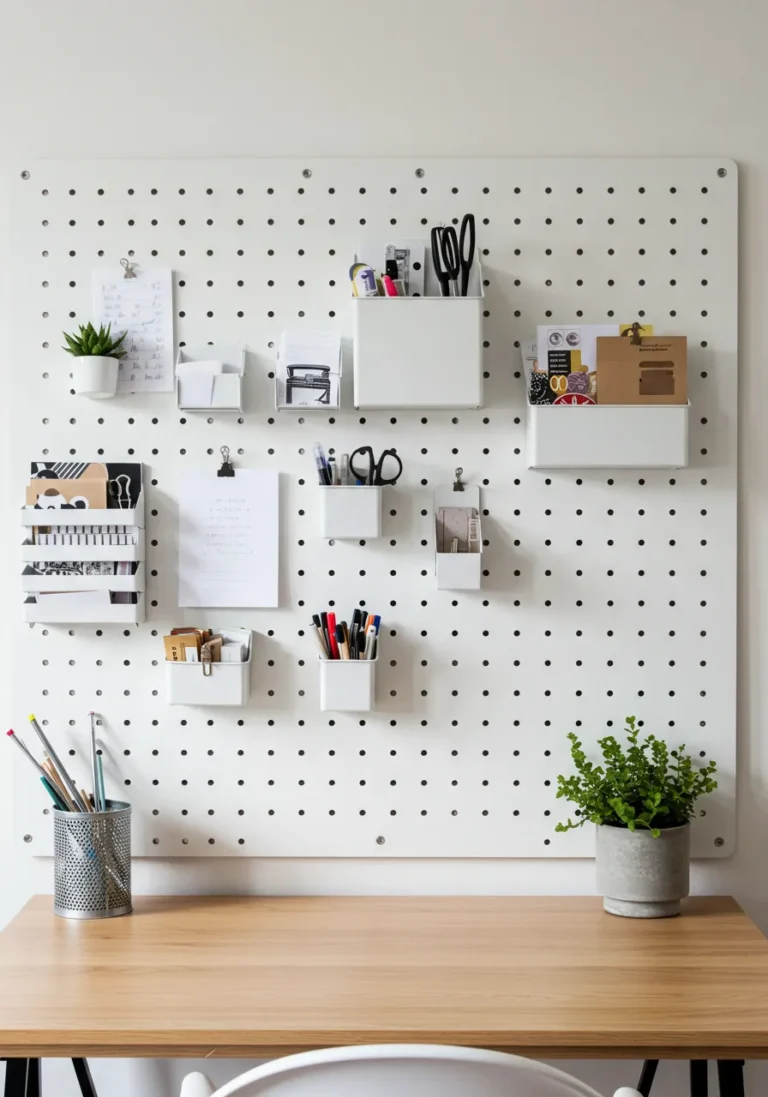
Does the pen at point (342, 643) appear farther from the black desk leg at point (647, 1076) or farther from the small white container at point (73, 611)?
the black desk leg at point (647, 1076)

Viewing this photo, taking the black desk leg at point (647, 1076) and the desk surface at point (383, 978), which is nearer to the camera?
the desk surface at point (383, 978)

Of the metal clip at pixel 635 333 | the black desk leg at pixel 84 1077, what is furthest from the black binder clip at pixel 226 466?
the black desk leg at pixel 84 1077

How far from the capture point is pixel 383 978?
1.30 metres

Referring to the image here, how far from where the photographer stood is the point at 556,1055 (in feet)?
3.86

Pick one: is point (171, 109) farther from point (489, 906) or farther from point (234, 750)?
point (489, 906)

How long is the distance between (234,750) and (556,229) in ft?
3.06

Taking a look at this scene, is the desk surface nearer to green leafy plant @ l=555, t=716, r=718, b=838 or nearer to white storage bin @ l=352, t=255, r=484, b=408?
green leafy plant @ l=555, t=716, r=718, b=838

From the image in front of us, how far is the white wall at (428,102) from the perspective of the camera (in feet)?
5.35

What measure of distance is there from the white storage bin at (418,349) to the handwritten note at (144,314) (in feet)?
0.99

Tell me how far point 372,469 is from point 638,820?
0.62 metres

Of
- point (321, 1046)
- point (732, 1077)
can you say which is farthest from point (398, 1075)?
point (732, 1077)

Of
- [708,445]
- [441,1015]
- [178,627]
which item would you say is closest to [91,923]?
[178,627]

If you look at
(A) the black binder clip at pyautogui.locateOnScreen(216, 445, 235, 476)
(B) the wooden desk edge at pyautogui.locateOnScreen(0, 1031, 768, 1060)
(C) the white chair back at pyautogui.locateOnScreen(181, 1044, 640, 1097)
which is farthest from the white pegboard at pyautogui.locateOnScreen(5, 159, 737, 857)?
(C) the white chair back at pyautogui.locateOnScreen(181, 1044, 640, 1097)

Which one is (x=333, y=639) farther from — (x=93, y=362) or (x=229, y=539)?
(x=93, y=362)
